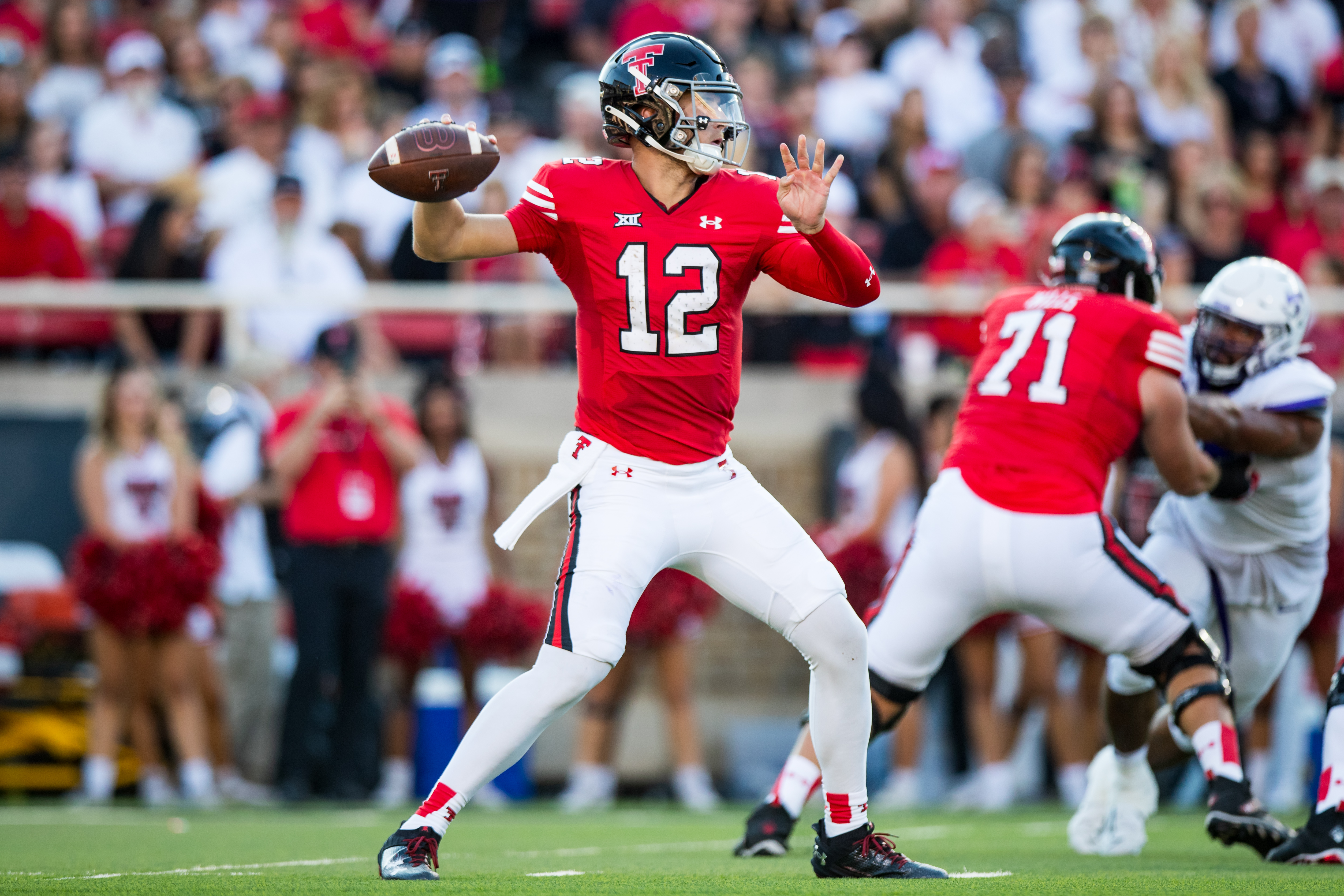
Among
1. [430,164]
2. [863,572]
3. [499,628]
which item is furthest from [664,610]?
[430,164]

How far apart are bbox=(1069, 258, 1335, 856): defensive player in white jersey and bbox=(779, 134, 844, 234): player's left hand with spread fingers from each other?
1.83 metres

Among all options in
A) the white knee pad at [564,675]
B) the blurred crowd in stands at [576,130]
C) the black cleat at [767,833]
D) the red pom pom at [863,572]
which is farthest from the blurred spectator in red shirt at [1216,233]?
the white knee pad at [564,675]

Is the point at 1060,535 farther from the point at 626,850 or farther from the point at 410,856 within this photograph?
the point at 410,856

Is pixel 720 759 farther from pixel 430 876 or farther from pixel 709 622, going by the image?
pixel 430 876

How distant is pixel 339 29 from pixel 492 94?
1.32m

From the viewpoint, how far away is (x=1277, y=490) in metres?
5.92

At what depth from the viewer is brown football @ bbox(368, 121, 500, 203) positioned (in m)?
4.51

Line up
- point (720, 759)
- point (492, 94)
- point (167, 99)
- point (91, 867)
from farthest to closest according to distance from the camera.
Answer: point (492, 94) → point (167, 99) → point (720, 759) → point (91, 867)

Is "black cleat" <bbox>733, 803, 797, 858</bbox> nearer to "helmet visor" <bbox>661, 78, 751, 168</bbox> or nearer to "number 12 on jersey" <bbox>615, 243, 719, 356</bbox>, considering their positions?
"number 12 on jersey" <bbox>615, 243, 719, 356</bbox>

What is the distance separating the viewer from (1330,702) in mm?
5617

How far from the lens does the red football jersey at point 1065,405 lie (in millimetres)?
5355

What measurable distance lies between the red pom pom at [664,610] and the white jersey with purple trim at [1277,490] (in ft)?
11.6

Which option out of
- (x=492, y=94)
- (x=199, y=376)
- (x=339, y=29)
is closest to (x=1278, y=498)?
(x=199, y=376)

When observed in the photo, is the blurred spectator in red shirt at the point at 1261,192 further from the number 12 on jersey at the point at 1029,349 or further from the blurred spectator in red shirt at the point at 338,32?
the number 12 on jersey at the point at 1029,349
